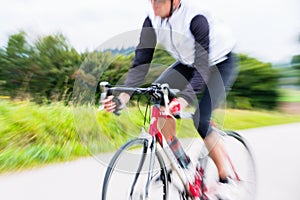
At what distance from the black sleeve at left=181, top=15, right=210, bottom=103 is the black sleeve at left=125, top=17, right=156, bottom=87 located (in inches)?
11.7

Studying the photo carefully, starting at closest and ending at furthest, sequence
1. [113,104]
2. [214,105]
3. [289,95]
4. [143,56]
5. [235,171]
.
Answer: [113,104] → [143,56] → [214,105] → [235,171] → [289,95]

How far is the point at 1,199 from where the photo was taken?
357 centimetres

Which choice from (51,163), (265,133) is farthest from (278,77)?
(51,163)

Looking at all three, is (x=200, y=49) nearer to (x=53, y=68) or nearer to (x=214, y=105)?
(x=214, y=105)

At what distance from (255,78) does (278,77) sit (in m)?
0.85

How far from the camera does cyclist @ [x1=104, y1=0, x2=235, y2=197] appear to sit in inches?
103

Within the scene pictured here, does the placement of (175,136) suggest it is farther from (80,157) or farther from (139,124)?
(80,157)

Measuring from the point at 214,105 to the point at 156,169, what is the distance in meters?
0.60

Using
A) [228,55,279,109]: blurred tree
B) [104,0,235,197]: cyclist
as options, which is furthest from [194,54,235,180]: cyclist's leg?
[228,55,279,109]: blurred tree

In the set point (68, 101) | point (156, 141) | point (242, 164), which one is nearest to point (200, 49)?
point (156, 141)

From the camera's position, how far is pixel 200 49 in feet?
8.73

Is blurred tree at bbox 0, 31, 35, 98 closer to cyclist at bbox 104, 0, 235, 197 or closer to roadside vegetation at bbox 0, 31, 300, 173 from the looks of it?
roadside vegetation at bbox 0, 31, 300, 173

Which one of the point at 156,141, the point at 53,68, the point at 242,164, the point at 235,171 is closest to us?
the point at 156,141

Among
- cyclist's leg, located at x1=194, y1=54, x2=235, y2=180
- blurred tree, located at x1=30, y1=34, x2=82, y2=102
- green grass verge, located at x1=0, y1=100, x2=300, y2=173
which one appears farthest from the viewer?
blurred tree, located at x1=30, y1=34, x2=82, y2=102
